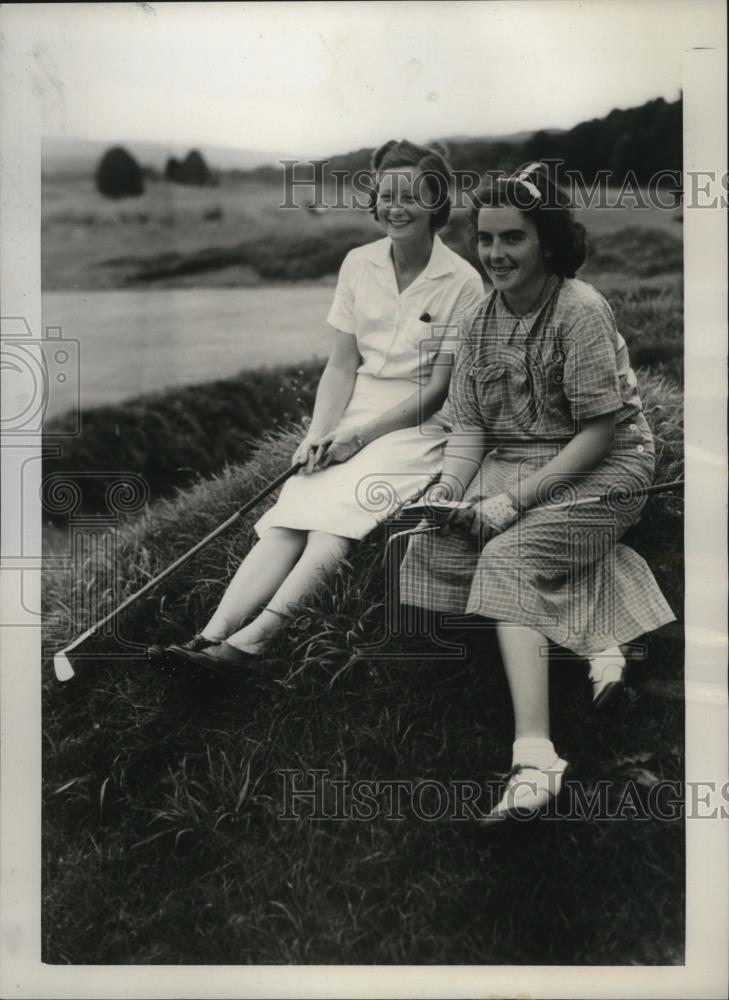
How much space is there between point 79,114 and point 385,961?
253 centimetres

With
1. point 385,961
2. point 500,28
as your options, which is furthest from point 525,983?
point 500,28

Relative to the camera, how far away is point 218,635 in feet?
9.02

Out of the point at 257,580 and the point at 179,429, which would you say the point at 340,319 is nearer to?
the point at 179,429

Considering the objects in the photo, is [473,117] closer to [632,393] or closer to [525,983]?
[632,393]

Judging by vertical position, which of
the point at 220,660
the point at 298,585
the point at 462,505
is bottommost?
the point at 220,660

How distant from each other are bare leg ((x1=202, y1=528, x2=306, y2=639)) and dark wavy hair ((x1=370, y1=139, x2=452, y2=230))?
0.98 metres

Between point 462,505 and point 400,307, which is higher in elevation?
point 400,307

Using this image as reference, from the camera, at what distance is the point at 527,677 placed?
103 inches

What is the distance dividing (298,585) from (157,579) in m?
0.42

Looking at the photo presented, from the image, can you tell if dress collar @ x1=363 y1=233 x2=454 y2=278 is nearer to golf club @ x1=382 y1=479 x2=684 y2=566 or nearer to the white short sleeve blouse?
the white short sleeve blouse

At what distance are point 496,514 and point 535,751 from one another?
2.14 ft

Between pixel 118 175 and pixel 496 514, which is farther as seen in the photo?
pixel 118 175

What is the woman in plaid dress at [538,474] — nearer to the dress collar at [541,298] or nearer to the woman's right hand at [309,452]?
the dress collar at [541,298]

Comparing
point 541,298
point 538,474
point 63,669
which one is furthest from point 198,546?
point 541,298
